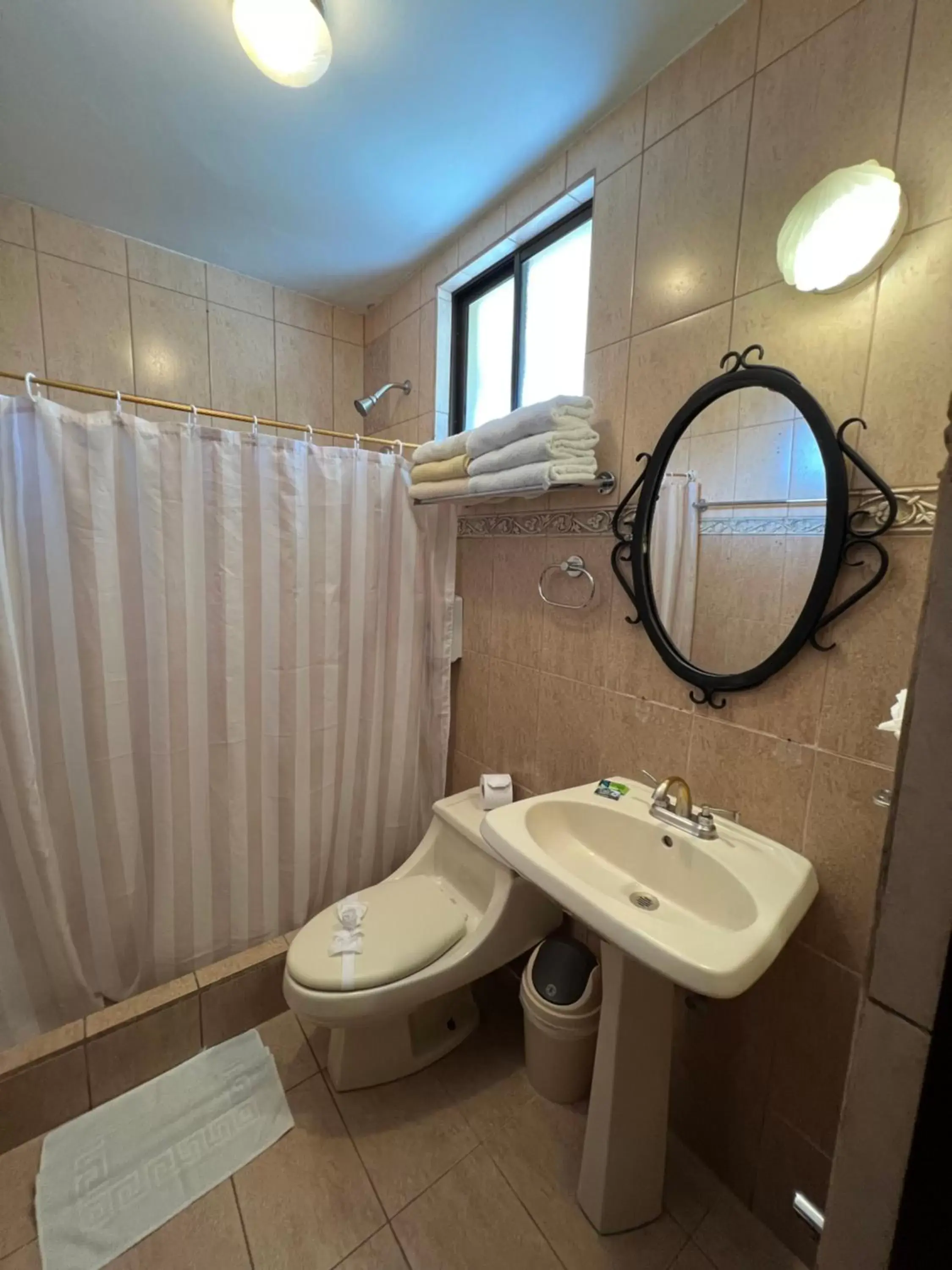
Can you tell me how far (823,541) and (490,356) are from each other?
1.36m

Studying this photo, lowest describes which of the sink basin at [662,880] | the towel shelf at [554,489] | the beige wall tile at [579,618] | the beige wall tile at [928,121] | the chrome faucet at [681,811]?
the sink basin at [662,880]

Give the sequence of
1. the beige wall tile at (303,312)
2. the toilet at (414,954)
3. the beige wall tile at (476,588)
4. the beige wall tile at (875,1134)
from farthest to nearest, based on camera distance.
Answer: the beige wall tile at (303,312) < the beige wall tile at (476,588) < the toilet at (414,954) < the beige wall tile at (875,1134)

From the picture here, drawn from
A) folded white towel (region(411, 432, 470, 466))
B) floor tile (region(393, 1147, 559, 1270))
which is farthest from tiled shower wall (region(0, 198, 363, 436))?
floor tile (region(393, 1147, 559, 1270))

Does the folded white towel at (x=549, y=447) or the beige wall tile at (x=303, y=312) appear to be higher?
the beige wall tile at (x=303, y=312)

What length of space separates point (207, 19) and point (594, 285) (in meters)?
0.97

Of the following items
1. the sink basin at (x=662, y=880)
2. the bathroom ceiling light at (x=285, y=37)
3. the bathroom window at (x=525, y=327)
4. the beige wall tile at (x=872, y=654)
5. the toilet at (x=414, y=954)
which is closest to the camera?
the sink basin at (x=662, y=880)

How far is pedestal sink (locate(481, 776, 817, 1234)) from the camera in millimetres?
906

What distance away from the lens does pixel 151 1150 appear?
4.01 ft

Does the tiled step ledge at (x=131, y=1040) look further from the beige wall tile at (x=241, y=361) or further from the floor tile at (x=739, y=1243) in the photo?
the beige wall tile at (x=241, y=361)

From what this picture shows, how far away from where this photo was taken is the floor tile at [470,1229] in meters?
1.05

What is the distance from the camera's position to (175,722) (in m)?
1.48

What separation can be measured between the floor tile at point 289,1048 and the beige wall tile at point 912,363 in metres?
1.94

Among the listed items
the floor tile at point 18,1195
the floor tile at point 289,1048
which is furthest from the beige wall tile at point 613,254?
the floor tile at point 18,1195

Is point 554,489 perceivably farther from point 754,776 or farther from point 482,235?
point 482,235
